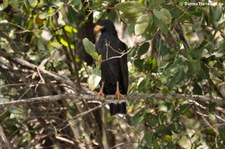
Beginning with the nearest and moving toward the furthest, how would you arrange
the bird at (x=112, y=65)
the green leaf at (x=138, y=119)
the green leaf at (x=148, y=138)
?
the green leaf at (x=148, y=138) < the green leaf at (x=138, y=119) < the bird at (x=112, y=65)

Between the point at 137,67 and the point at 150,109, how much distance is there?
57 cm

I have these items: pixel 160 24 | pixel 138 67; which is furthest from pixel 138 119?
pixel 160 24

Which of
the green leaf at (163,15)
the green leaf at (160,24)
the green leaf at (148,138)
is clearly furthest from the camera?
the green leaf at (148,138)

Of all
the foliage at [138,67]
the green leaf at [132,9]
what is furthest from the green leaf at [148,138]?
the green leaf at [132,9]

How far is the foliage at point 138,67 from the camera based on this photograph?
299cm

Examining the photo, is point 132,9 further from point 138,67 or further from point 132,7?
point 138,67

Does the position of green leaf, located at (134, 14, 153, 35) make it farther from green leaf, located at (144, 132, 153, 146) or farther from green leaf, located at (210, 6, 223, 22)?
green leaf, located at (144, 132, 153, 146)

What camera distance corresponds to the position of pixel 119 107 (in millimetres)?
4266

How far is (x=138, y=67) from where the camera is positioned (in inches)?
141

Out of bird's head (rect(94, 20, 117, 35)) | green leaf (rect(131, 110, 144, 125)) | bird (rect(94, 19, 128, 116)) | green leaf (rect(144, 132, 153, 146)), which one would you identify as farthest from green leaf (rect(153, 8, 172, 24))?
bird's head (rect(94, 20, 117, 35))

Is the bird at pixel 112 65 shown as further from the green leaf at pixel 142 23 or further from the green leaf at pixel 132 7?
the green leaf at pixel 142 23

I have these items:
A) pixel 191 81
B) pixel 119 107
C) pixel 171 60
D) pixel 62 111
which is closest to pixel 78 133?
pixel 62 111

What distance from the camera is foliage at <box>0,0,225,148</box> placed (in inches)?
118

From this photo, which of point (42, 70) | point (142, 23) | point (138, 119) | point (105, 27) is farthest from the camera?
point (105, 27)
